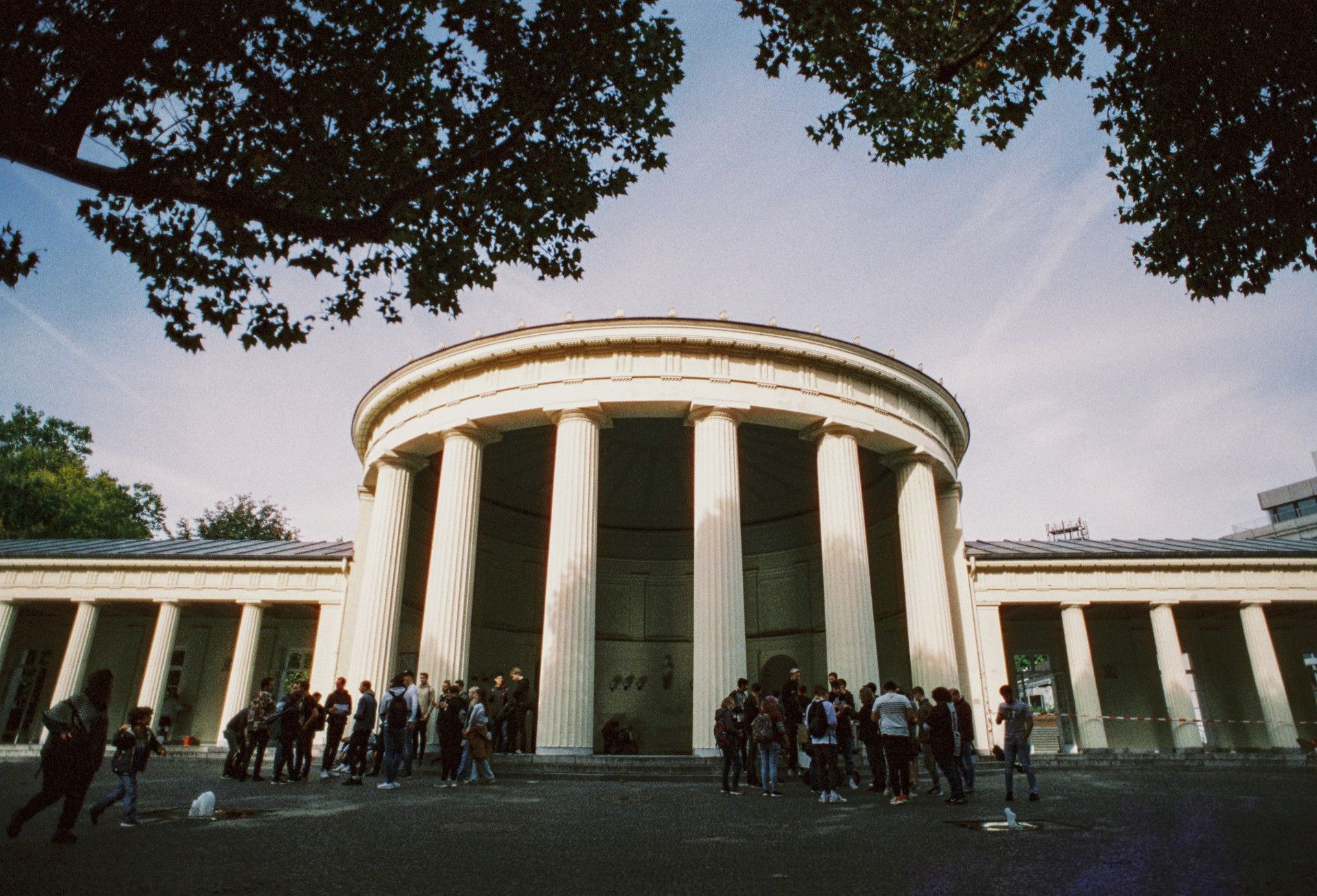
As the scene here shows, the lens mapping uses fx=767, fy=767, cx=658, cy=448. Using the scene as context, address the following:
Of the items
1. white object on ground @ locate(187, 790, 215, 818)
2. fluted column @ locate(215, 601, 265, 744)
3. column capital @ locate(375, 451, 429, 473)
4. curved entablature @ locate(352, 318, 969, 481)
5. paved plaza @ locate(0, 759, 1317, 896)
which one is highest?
curved entablature @ locate(352, 318, 969, 481)

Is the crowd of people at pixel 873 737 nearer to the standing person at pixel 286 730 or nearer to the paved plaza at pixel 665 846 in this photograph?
the paved plaza at pixel 665 846

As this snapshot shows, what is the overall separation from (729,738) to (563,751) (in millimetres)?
5653

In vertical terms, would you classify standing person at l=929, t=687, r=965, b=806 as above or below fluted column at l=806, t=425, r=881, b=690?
below

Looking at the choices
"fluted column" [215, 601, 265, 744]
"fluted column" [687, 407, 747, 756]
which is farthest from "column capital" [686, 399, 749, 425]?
"fluted column" [215, 601, 265, 744]

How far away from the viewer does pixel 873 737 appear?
13.2 m

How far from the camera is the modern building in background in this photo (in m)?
67.2

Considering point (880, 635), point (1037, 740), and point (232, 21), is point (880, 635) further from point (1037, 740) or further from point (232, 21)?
point (232, 21)

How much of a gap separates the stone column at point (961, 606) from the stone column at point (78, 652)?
2947cm

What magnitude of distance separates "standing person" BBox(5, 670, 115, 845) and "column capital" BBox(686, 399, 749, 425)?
1453cm

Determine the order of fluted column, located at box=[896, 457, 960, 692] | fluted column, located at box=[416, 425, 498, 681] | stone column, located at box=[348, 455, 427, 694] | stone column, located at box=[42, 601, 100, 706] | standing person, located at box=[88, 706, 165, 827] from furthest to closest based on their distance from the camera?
stone column, located at box=[42, 601, 100, 706]
stone column, located at box=[348, 455, 427, 694]
fluted column, located at box=[896, 457, 960, 692]
fluted column, located at box=[416, 425, 498, 681]
standing person, located at box=[88, 706, 165, 827]

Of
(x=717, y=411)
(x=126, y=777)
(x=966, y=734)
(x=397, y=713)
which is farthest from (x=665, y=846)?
(x=717, y=411)

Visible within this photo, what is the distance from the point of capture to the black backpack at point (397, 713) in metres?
13.1

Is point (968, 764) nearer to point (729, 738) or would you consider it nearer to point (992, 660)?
point (729, 738)

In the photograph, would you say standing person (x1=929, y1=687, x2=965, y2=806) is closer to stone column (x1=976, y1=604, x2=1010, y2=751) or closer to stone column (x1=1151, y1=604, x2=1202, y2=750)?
stone column (x1=976, y1=604, x2=1010, y2=751)
